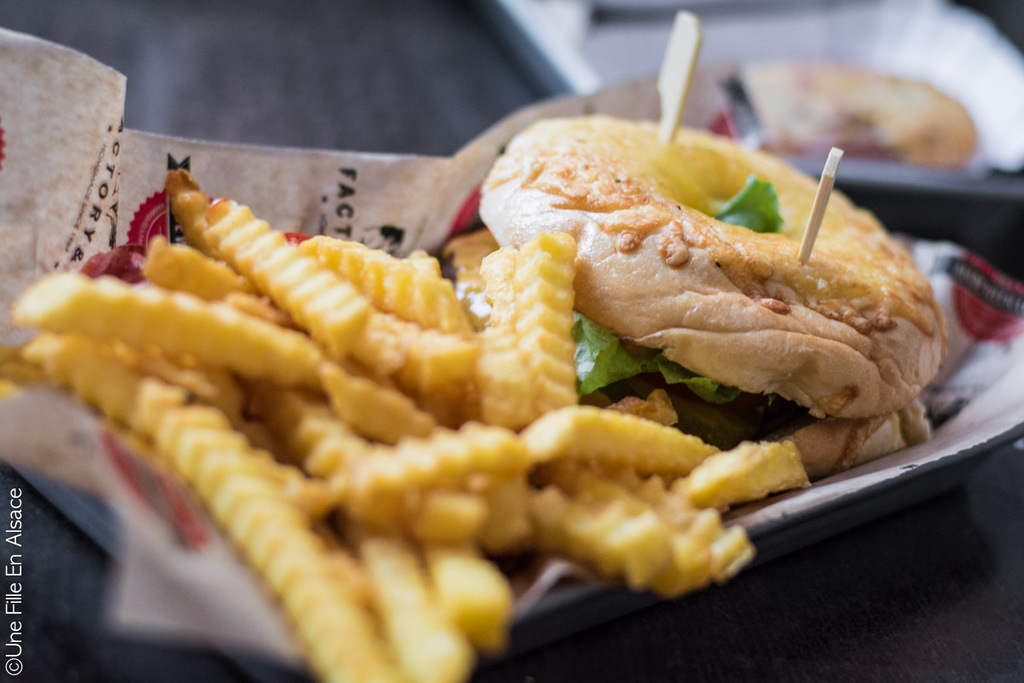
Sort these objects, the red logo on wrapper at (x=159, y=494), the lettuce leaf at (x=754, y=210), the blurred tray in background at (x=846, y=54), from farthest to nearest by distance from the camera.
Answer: the blurred tray in background at (x=846, y=54) < the lettuce leaf at (x=754, y=210) < the red logo on wrapper at (x=159, y=494)

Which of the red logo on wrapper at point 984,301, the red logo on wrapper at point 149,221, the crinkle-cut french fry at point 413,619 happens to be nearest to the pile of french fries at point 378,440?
the crinkle-cut french fry at point 413,619

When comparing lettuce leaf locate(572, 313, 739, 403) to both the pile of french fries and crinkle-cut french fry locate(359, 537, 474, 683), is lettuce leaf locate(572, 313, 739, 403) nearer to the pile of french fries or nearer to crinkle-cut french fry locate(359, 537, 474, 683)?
the pile of french fries

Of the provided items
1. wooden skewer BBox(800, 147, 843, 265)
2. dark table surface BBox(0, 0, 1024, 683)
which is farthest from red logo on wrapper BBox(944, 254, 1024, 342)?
wooden skewer BBox(800, 147, 843, 265)

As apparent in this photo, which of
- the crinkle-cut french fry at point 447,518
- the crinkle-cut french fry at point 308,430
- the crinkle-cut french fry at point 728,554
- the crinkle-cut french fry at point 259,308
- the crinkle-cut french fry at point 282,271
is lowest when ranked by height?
the crinkle-cut french fry at point 728,554

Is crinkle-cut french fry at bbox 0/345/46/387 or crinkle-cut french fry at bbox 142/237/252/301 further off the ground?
crinkle-cut french fry at bbox 142/237/252/301

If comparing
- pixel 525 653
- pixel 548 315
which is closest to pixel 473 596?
pixel 525 653

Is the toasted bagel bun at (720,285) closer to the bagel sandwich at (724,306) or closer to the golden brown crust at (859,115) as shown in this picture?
the bagel sandwich at (724,306)
